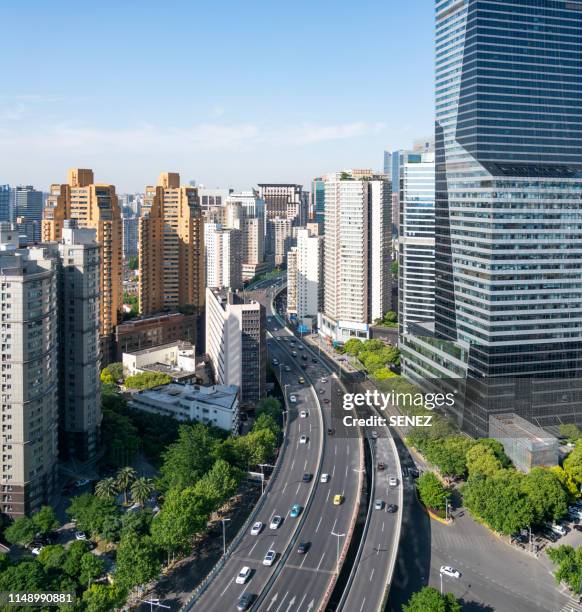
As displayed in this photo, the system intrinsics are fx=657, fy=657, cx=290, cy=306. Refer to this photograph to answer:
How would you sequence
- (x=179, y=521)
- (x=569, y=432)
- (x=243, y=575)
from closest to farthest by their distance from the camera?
(x=243, y=575) → (x=179, y=521) → (x=569, y=432)

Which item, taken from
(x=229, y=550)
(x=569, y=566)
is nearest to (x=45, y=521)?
(x=229, y=550)

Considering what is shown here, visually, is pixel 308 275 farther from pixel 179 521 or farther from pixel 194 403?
pixel 179 521

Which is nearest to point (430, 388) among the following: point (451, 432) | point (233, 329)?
point (451, 432)

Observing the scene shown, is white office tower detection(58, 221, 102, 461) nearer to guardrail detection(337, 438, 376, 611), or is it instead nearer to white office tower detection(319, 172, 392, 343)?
guardrail detection(337, 438, 376, 611)

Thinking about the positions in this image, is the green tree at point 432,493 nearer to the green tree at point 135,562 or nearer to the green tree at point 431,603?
the green tree at point 431,603

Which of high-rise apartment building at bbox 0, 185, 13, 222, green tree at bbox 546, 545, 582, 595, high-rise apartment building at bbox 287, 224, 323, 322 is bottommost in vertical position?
green tree at bbox 546, 545, 582, 595

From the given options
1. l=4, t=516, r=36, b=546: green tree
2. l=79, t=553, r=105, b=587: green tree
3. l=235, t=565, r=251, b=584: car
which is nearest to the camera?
l=235, t=565, r=251, b=584: car

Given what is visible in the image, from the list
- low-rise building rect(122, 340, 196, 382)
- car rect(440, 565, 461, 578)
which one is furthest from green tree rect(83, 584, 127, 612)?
low-rise building rect(122, 340, 196, 382)

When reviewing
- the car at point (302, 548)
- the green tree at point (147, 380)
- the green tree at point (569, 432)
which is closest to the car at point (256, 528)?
the car at point (302, 548)
